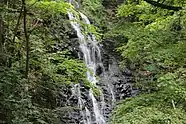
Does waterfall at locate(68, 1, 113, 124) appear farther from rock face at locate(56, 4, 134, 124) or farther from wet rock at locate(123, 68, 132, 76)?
wet rock at locate(123, 68, 132, 76)

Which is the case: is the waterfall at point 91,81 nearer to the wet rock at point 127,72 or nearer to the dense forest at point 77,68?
the dense forest at point 77,68

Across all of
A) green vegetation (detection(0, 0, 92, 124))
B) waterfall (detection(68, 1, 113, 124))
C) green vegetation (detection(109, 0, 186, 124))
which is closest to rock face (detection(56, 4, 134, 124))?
waterfall (detection(68, 1, 113, 124))

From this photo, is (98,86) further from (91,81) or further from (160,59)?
(160,59)

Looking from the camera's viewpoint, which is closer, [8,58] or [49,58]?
[8,58]

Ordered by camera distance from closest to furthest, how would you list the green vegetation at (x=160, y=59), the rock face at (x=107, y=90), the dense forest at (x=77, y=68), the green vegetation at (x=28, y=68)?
the green vegetation at (x=160, y=59)
the dense forest at (x=77, y=68)
the green vegetation at (x=28, y=68)
the rock face at (x=107, y=90)

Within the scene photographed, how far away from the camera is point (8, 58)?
17.9 ft

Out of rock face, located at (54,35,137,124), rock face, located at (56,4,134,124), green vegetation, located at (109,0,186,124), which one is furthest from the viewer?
rock face, located at (56,4,134,124)

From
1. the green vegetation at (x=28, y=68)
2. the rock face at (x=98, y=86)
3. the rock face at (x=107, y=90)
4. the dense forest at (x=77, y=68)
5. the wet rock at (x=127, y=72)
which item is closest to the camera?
the dense forest at (x=77, y=68)

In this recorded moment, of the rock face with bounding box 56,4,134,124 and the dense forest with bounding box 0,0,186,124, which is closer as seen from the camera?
the dense forest with bounding box 0,0,186,124

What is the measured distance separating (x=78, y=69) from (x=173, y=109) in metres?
2.48

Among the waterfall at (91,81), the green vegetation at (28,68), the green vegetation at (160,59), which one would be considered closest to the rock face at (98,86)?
the waterfall at (91,81)

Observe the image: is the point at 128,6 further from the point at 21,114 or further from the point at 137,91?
the point at 137,91

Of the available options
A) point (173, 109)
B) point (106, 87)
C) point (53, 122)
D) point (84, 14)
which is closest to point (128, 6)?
point (173, 109)

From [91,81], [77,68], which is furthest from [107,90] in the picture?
[77,68]
